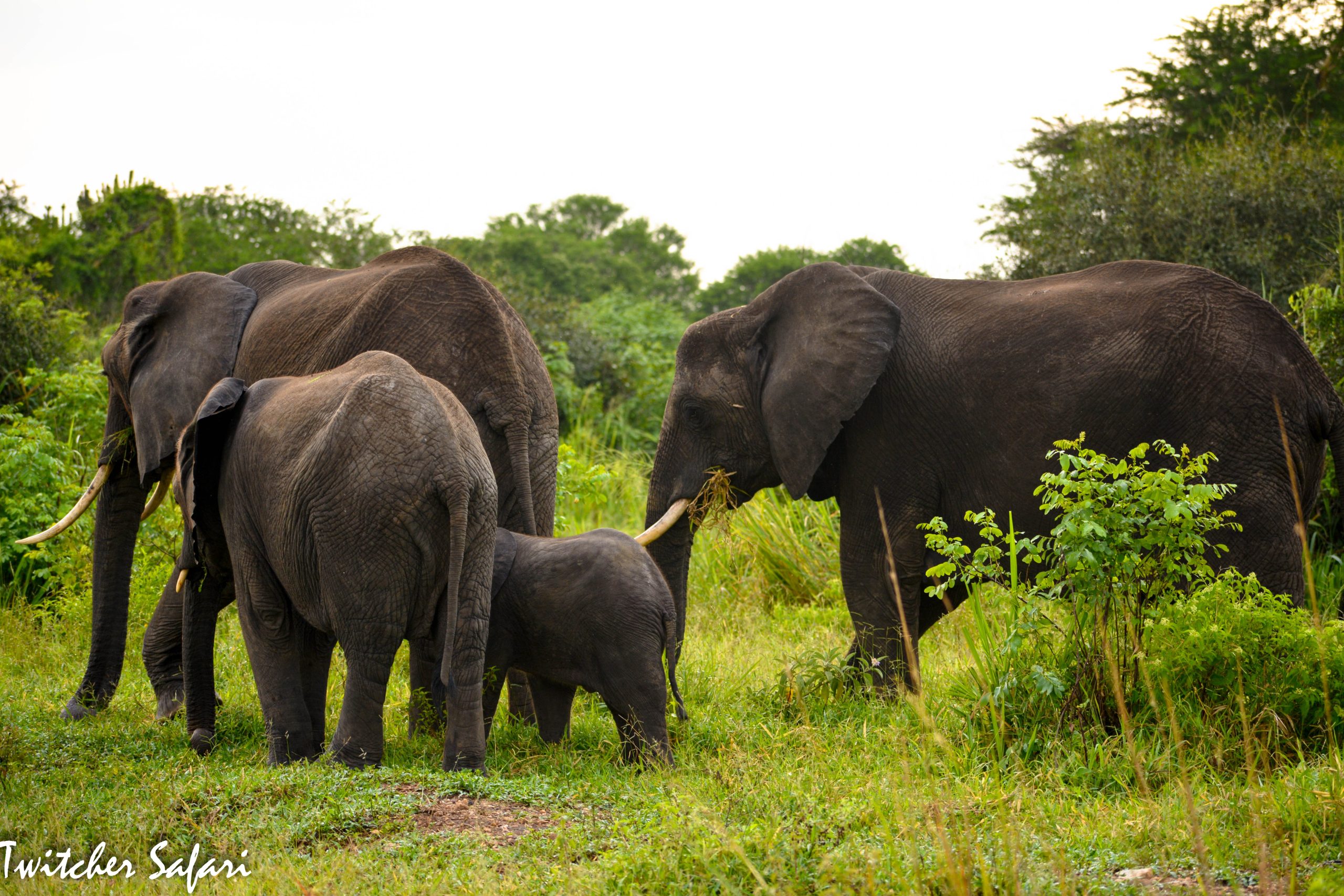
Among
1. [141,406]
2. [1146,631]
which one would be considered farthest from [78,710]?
[1146,631]

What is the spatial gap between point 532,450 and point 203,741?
6.83ft

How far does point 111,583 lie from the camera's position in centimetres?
721

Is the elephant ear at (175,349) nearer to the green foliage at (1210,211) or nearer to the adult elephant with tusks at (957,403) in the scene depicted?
the adult elephant with tusks at (957,403)

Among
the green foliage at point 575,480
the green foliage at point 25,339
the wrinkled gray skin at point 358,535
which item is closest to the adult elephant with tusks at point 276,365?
the wrinkled gray skin at point 358,535

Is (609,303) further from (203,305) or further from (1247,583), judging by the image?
(1247,583)

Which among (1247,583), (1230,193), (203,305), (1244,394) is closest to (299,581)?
(203,305)

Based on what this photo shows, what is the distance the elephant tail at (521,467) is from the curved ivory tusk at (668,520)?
2.65 feet

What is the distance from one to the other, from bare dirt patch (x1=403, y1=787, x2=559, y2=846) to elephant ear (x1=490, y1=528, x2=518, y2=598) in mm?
1090

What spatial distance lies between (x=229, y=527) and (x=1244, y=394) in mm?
4527

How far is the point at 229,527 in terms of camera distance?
217 inches

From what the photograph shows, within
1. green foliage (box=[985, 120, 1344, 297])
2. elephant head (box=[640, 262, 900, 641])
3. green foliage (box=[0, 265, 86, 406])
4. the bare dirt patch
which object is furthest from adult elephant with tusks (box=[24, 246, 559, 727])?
green foliage (box=[985, 120, 1344, 297])

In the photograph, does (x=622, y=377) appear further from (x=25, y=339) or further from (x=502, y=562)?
(x=502, y=562)

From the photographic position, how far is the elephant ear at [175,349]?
6762mm

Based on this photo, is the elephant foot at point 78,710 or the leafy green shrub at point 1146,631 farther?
the elephant foot at point 78,710
